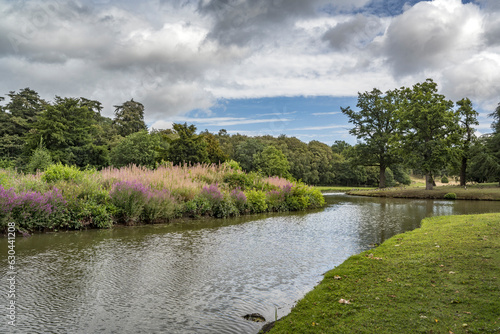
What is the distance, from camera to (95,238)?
908 cm

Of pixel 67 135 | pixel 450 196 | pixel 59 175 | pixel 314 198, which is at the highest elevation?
pixel 67 135

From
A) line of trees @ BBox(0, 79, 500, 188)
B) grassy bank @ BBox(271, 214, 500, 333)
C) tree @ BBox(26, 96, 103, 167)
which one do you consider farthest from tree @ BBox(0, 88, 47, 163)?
grassy bank @ BBox(271, 214, 500, 333)

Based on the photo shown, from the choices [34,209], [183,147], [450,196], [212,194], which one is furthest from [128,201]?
[450,196]

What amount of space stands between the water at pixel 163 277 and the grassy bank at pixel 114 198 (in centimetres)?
71

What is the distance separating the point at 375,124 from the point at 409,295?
44.6m

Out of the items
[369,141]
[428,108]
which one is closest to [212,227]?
[428,108]

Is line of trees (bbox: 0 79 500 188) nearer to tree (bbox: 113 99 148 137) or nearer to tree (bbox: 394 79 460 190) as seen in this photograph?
tree (bbox: 394 79 460 190)

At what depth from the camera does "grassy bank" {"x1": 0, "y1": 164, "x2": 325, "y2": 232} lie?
30.6ft

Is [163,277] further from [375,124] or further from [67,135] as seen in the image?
[375,124]

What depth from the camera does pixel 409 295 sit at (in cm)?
431

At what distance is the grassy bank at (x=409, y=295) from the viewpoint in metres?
3.47

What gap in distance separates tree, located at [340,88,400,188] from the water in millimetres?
36147

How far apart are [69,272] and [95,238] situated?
3.36m

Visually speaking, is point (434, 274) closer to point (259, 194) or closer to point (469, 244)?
point (469, 244)
